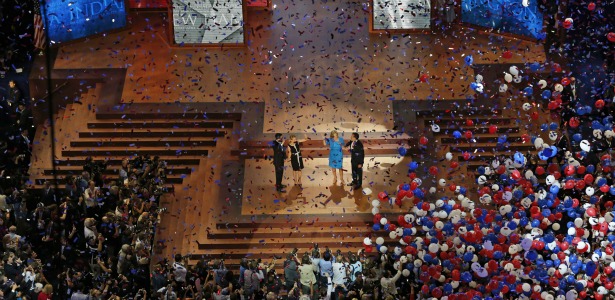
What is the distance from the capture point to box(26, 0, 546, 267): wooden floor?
27.3 m

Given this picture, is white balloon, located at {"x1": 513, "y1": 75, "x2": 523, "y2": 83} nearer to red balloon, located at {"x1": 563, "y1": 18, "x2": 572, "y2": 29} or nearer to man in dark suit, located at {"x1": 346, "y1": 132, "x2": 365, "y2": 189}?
red balloon, located at {"x1": 563, "y1": 18, "x2": 572, "y2": 29}

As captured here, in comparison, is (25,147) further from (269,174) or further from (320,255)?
(320,255)

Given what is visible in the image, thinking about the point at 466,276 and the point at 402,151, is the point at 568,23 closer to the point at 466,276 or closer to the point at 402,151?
the point at 402,151

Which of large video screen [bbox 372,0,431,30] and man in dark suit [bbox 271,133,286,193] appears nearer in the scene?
man in dark suit [bbox 271,133,286,193]

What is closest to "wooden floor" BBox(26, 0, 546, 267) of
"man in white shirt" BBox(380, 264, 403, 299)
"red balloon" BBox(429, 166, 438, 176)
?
"red balloon" BBox(429, 166, 438, 176)

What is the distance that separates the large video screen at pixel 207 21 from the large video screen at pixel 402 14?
294 centimetres

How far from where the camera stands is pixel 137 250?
85.0ft

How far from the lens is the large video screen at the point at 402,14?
31.3 m

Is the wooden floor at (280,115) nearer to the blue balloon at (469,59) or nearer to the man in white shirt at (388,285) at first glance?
the blue balloon at (469,59)

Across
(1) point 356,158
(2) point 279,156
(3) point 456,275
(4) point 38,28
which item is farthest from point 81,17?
(3) point 456,275

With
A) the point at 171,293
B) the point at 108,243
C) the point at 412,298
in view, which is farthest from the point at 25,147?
the point at 412,298

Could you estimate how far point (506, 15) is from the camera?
31047 mm

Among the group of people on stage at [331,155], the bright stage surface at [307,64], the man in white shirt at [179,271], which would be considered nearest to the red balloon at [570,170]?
the bright stage surface at [307,64]

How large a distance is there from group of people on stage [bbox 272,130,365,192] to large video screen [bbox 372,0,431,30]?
4.64 meters
